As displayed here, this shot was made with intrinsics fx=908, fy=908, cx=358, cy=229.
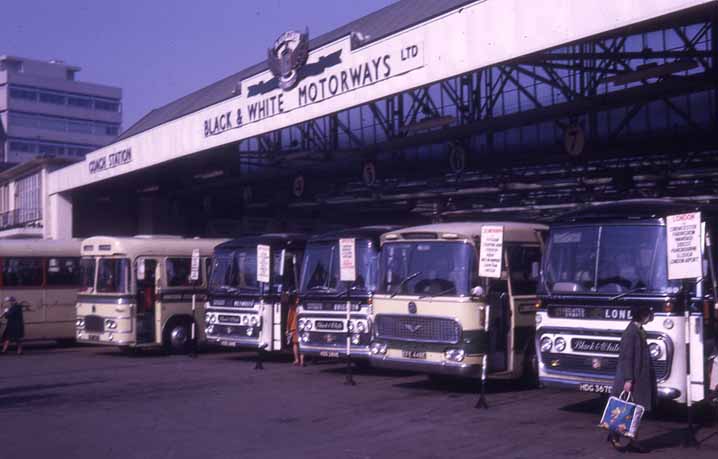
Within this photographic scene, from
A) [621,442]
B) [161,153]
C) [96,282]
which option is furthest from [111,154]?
[621,442]

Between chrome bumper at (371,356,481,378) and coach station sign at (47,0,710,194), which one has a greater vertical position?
coach station sign at (47,0,710,194)

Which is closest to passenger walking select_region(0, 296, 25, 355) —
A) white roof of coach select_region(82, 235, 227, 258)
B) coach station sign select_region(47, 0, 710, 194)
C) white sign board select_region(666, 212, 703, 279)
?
white roof of coach select_region(82, 235, 227, 258)

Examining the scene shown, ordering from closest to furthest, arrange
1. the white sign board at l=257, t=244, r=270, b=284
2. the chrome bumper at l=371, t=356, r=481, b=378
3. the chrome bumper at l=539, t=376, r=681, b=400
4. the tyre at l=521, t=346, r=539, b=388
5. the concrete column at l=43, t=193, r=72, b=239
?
the chrome bumper at l=539, t=376, r=681, b=400 < the chrome bumper at l=371, t=356, r=481, b=378 < the tyre at l=521, t=346, r=539, b=388 < the white sign board at l=257, t=244, r=270, b=284 < the concrete column at l=43, t=193, r=72, b=239

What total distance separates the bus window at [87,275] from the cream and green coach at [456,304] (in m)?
9.90

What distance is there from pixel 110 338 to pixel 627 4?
1453cm

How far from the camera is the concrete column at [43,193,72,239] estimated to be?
112 ft

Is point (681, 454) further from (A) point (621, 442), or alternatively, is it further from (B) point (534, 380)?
(B) point (534, 380)

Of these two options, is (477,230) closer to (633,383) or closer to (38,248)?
(633,383)

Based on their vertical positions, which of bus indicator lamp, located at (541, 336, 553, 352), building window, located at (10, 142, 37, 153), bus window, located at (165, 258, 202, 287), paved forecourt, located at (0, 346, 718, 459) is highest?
building window, located at (10, 142, 37, 153)

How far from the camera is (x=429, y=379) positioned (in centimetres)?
1702

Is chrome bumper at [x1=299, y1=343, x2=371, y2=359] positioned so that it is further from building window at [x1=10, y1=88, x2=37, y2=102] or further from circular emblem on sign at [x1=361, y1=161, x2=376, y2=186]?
building window at [x1=10, y1=88, x2=37, y2=102]

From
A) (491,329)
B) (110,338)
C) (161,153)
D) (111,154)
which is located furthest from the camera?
(111,154)

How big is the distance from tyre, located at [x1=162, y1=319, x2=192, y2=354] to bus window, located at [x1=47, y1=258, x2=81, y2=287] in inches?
163

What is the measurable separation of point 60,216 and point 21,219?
6172 millimetres
